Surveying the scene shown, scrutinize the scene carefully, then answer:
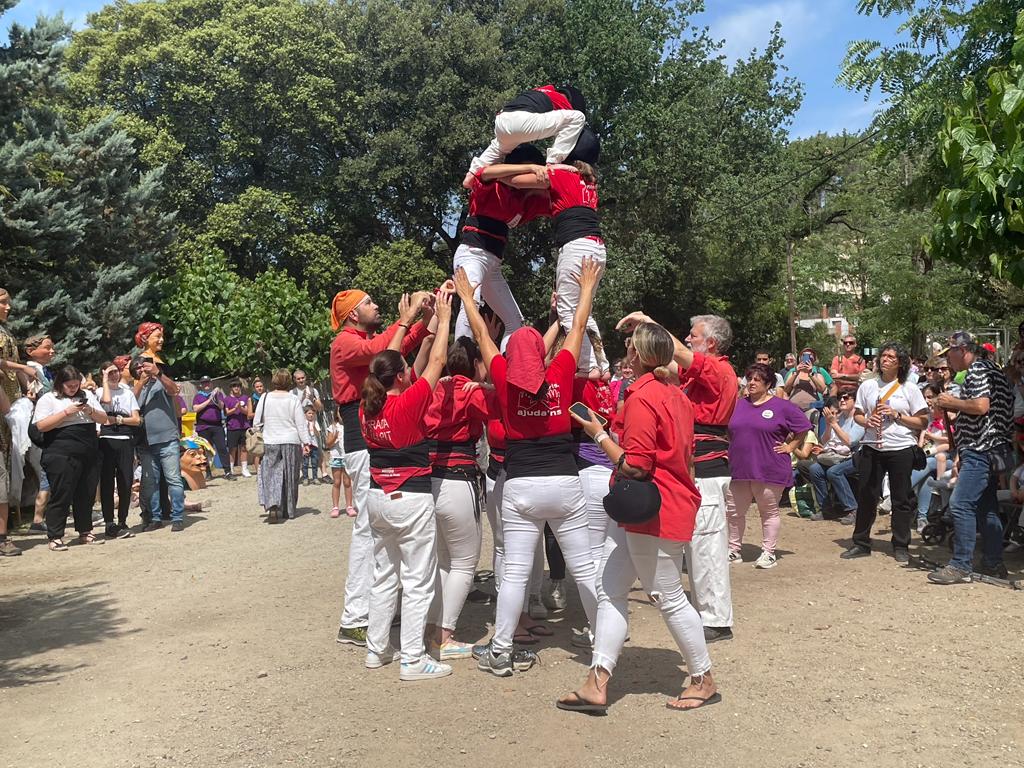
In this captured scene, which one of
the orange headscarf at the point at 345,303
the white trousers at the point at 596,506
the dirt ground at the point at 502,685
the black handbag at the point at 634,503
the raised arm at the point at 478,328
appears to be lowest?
the dirt ground at the point at 502,685

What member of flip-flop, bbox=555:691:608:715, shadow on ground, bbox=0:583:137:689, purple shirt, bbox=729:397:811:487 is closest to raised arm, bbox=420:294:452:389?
flip-flop, bbox=555:691:608:715

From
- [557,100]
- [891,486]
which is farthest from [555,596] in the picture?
[557,100]

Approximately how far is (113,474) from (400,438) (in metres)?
7.28

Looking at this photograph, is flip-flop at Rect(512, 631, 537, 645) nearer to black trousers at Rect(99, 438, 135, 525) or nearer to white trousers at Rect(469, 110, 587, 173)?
white trousers at Rect(469, 110, 587, 173)

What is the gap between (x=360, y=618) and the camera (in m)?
6.44

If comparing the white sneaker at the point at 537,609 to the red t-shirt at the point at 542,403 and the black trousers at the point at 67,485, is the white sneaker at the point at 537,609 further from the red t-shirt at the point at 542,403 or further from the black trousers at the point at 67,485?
the black trousers at the point at 67,485

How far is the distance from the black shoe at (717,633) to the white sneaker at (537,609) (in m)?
1.28

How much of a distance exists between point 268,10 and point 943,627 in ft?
96.8

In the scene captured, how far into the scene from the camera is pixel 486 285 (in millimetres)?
6703

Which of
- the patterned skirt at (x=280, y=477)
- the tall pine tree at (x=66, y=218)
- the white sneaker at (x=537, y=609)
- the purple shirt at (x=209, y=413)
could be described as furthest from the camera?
the tall pine tree at (x=66, y=218)

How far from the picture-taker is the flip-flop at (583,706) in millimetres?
5000

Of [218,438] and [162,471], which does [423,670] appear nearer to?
[162,471]

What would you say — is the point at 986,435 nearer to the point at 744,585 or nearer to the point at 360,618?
the point at 744,585

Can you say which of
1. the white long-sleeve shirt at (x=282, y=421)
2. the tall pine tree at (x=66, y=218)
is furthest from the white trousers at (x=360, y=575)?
the tall pine tree at (x=66, y=218)
